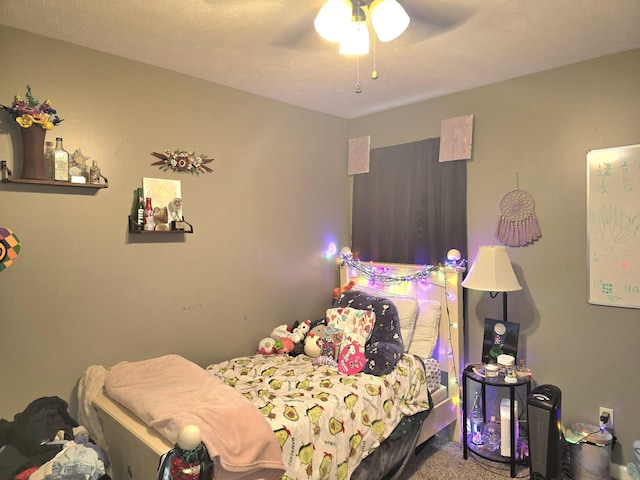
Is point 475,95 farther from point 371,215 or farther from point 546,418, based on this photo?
point 546,418

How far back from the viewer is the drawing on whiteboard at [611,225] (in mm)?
2393

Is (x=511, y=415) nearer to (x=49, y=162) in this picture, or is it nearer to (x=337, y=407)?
Answer: (x=337, y=407)

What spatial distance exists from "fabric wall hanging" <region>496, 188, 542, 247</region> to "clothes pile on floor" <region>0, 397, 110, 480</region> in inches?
106

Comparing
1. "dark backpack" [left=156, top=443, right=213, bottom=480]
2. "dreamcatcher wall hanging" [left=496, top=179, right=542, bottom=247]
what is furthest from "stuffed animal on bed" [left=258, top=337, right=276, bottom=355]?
"dreamcatcher wall hanging" [left=496, top=179, right=542, bottom=247]

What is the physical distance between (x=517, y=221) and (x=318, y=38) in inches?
69.6

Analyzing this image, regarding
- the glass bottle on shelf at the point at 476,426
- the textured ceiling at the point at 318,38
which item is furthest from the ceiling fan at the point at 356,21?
the glass bottle on shelf at the point at 476,426

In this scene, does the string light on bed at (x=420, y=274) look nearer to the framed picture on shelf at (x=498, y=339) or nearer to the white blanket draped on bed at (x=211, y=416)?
the framed picture on shelf at (x=498, y=339)

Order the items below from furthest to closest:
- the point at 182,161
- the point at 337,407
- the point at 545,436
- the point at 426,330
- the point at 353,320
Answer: the point at 426,330 → the point at 353,320 → the point at 182,161 → the point at 545,436 → the point at 337,407

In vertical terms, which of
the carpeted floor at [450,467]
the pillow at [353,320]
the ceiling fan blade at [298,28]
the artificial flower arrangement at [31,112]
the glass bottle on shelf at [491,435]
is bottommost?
the carpeted floor at [450,467]

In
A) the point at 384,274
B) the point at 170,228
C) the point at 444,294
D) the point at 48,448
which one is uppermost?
the point at 170,228

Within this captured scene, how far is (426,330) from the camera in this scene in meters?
3.00

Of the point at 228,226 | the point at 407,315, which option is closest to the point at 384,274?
the point at 407,315

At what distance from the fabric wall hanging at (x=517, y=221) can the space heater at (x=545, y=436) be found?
3.25ft

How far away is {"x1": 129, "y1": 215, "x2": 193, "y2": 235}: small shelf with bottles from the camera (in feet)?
8.08
